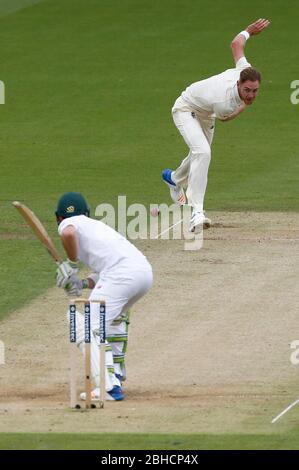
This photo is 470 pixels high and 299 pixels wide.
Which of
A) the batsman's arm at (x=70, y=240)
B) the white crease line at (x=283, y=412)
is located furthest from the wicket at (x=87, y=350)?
the white crease line at (x=283, y=412)

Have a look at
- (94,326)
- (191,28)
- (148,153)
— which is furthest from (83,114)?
(94,326)

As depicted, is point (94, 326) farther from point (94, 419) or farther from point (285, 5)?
point (285, 5)

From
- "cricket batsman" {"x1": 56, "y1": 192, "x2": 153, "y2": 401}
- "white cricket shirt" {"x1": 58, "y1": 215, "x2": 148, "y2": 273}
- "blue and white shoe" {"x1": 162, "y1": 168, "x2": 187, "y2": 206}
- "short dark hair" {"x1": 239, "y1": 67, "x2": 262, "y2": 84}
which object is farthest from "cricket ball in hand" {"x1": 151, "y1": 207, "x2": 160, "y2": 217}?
"white cricket shirt" {"x1": 58, "y1": 215, "x2": 148, "y2": 273}

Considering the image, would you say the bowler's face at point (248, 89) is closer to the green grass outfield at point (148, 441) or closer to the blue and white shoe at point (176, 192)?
the blue and white shoe at point (176, 192)

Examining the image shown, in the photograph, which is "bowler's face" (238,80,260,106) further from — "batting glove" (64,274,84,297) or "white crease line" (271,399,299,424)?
"white crease line" (271,399,299,424)

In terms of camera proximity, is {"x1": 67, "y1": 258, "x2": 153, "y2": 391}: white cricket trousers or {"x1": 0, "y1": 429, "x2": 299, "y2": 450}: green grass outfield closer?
{"x1": 0, "y1": 429, "x2": 299, "y2": 450}: green grass outfield

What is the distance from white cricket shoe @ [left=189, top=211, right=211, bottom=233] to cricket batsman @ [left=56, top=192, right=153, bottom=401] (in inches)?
226

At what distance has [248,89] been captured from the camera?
1728 cm

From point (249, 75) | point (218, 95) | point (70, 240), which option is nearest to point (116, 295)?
point (70, 240)

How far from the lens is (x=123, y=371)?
464 inches

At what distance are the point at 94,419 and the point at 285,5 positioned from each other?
2350 centimetres

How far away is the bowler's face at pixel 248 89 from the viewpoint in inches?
679

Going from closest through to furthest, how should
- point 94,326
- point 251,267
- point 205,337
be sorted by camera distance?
point 94,326
point 205,337
point 251,267

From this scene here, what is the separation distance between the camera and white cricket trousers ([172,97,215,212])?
58.9 feet
